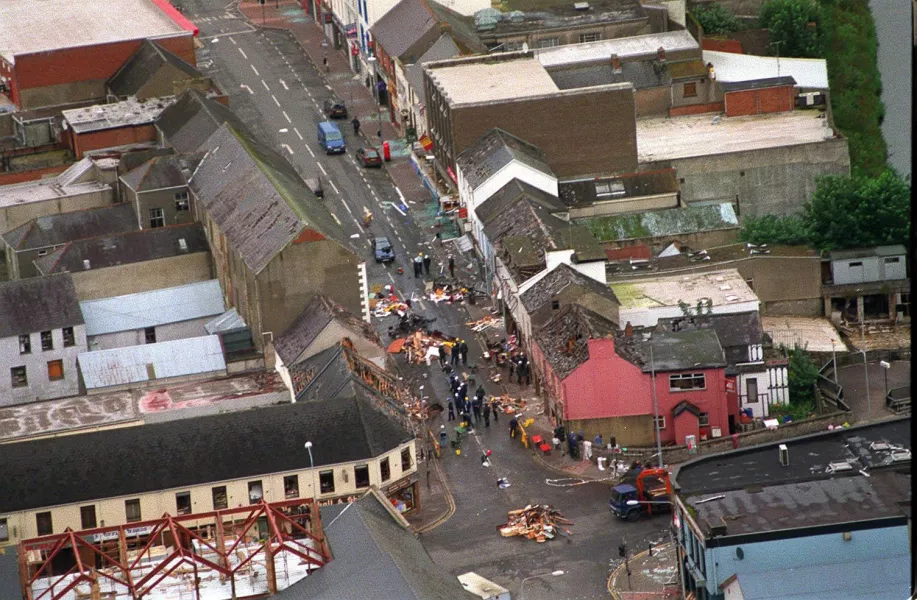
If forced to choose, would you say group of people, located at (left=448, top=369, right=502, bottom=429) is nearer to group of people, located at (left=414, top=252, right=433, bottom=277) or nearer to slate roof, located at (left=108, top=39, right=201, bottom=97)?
group of people, located at (left=414, top=252, right=433, bottom=277)

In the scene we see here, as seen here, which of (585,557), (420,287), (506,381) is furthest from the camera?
(420,287)

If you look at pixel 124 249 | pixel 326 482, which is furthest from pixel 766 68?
pixel 326 482

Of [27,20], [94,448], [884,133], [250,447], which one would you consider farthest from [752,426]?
[27,20]

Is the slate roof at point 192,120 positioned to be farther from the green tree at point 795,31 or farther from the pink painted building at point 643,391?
the green tree at point 795,31

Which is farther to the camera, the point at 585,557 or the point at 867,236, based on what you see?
the point at 867,236

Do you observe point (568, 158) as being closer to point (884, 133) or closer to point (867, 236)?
point (867, 236)

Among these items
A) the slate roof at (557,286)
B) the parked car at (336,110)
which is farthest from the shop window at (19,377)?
the parked car at (336,110)
